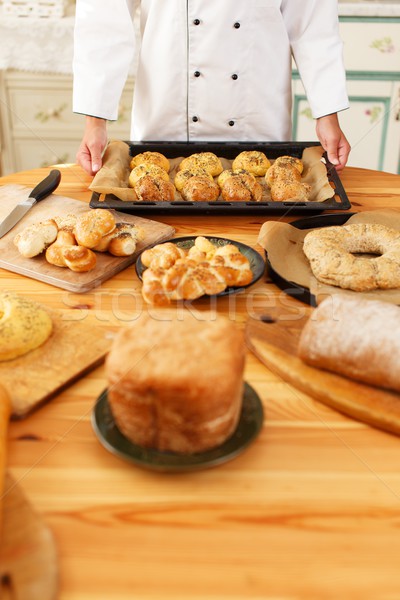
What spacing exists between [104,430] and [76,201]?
88 centimetres

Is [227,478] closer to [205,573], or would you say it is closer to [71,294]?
[205,573]

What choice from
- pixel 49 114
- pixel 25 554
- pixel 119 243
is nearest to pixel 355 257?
pixel 119 243

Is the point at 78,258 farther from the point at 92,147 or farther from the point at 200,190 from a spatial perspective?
the point at 92,147

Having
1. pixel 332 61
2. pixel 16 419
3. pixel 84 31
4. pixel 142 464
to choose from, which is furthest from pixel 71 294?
pixel 332 61

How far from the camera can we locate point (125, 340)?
79 cm

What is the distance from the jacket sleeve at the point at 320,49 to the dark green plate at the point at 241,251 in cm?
83

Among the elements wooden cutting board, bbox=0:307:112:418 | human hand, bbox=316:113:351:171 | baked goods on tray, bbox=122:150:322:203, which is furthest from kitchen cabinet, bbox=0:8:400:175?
wooden cutting board, bbox=0:307:112:418

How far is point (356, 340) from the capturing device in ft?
2.92

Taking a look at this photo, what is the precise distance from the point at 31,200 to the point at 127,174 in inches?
11.9

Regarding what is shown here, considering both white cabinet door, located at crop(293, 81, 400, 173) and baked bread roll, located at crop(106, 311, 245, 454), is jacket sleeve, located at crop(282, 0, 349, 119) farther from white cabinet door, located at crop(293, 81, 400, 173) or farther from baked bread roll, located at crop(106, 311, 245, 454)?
baked bread roll, located at crop(106, 311, 245, 454)

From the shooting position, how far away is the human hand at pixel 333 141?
1.76m

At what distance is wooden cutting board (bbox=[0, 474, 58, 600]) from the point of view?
587mm

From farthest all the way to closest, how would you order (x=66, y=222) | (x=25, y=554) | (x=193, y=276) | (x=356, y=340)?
(x=66, y=222) < (x=193, y=276) < (x=356, y=340) < (x=25, y=554)

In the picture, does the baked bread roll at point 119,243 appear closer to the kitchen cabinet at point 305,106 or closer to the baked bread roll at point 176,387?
the baked bread roll at point 176,387
